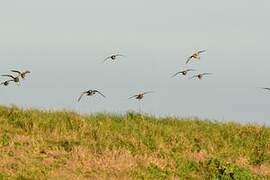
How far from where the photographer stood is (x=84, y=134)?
1998 centimetres

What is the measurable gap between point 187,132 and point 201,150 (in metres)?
1.55

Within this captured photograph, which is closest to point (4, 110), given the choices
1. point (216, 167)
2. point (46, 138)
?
point (46, 138)

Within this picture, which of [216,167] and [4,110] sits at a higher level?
[4,110]

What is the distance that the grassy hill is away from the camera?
1750 centimetres

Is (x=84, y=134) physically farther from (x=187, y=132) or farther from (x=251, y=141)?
(x=251, y=141)

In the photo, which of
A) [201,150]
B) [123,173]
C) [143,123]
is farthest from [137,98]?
[123,173]

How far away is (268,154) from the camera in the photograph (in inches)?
808

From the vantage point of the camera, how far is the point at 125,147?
62.8ft

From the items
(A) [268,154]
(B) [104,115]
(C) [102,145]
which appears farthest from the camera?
(B) [104,115]

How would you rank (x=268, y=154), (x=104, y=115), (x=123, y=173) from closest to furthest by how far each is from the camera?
1. (x=123, y=173)
2. (x=268, y=154)
3. (x=104, y=115)

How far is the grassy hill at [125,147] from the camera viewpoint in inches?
689

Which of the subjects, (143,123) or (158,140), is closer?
(158,140)

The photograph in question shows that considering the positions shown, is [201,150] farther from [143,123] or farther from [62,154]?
[62,154]

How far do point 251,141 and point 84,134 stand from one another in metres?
5.19
